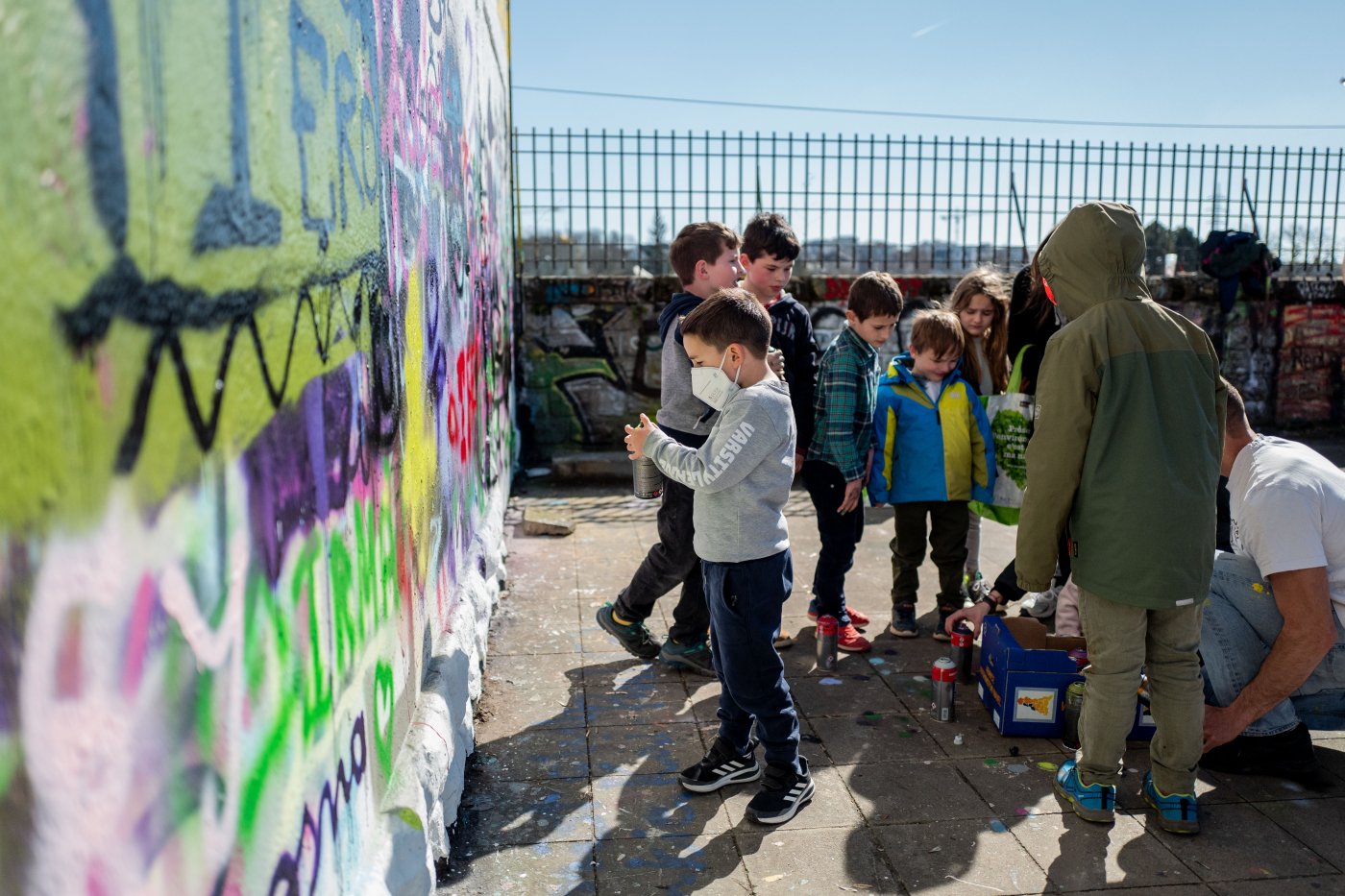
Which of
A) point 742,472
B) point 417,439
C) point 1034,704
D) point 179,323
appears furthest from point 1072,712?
point 179,323

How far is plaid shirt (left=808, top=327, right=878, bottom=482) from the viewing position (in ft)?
15.1

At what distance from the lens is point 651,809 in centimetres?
331

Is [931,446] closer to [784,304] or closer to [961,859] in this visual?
[784,304]

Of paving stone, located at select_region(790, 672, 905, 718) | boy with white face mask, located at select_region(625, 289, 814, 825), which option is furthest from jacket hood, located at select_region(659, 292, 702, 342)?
paving stone, located at select_region(790, 672, 905, 718)

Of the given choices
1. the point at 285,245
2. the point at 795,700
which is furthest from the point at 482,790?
the point at 285,245

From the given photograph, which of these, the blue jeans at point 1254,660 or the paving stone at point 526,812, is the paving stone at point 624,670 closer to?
the paving stone at point 526,812

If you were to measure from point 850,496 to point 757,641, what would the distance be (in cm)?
158

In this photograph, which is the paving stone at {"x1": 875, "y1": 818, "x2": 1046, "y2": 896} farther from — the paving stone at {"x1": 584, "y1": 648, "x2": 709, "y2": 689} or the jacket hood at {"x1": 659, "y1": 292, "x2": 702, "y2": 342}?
the jacket hood at {"x1": 659, "y1": 292, "x2": 702, "y2": 342}

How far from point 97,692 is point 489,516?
15.1 ft

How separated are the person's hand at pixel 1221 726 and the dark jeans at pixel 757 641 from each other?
4.57 feet

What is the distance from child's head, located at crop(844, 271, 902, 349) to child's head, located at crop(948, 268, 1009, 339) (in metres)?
0.59

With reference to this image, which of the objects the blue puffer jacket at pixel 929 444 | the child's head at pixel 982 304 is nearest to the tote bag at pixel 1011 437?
the blue puffer jacket at pixel 929 444

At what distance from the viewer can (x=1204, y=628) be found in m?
3.57

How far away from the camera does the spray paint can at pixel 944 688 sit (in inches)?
155
